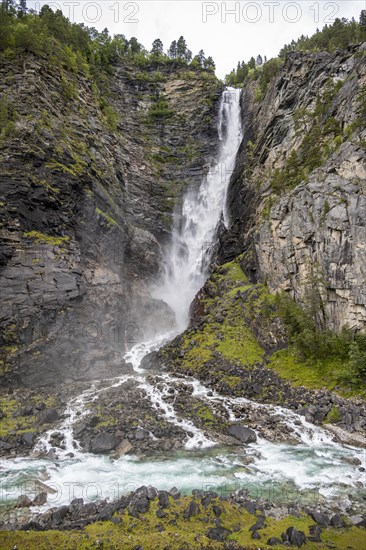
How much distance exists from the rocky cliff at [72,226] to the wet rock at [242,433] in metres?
14.0

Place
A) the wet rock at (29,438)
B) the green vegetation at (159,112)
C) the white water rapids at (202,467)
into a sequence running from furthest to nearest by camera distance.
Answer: the green vegetation at (159,112) → the wet rock at (29,438) → the white water rapids at (202,467)

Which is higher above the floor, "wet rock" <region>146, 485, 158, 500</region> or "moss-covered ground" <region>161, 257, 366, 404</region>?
"moss-covered ground" <region>161, 257, 366, 404</region>

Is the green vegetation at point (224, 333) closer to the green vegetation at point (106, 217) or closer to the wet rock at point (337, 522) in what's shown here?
the green vegetation at point (106, 217)

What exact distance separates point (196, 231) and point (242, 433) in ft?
124

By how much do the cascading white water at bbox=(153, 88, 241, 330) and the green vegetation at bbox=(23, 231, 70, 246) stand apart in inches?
698

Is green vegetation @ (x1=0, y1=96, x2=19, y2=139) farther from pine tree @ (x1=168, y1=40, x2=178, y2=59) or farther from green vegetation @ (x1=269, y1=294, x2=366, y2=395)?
pine tree @ (x1=168, y1=40, x2=178, y2=59)

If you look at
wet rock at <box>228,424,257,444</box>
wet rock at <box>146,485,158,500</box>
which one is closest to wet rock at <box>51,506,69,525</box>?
wet rock at <box>146,485,158,500</box>

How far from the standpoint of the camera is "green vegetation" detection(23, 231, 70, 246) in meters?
31.2

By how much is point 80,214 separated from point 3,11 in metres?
28.9

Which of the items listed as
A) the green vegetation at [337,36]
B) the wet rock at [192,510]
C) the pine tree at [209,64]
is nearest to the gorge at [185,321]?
the wet rock at [192,510]

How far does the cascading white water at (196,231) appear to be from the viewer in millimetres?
48719

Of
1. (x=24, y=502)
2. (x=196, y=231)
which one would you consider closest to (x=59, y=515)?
(x=24, y=502)

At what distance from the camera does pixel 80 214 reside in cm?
3641

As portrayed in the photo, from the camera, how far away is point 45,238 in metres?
32.2
